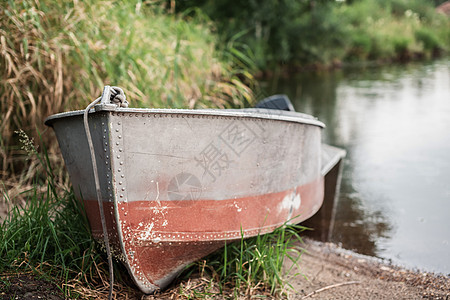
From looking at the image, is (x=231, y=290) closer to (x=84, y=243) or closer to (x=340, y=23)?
(x=84, y=243)

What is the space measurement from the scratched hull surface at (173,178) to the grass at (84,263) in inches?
6.3

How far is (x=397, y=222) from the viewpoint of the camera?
13.7 feet

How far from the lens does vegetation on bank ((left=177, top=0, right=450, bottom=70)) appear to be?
55.1ft

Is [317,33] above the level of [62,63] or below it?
above

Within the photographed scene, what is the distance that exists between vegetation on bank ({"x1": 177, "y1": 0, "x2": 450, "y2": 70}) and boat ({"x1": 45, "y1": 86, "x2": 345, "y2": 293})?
11.4 m

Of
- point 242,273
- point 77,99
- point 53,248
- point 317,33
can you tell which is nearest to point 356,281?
point 242,273

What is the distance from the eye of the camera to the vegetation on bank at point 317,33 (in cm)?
1678

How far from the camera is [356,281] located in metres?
3.06

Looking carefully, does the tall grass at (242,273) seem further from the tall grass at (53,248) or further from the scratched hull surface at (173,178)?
the tall grass at (53,248)

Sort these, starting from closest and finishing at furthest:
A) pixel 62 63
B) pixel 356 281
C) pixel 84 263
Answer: pixel 84 263, pixel 356 281, pixel 62 63

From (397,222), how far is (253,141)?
224 centimetres

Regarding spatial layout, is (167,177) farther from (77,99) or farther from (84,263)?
(77,99)

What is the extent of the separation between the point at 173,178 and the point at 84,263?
2.54 ft

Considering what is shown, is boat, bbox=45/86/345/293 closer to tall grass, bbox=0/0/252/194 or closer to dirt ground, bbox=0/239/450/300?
dirt ground, bbox=0/239/450/300
